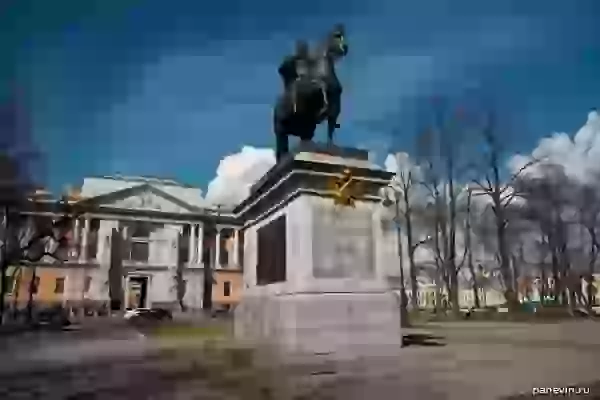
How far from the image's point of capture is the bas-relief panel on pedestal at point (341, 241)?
140 inches

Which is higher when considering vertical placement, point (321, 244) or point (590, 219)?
point (590, 219)

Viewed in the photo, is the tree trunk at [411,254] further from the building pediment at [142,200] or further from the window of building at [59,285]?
the window of building at [59,285]

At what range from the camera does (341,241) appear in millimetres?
3627

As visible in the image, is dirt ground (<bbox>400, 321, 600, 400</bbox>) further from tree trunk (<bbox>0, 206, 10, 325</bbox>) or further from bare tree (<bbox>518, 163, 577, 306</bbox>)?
tree trunk (<bbox>0, 206, 10, 325</bbox>)

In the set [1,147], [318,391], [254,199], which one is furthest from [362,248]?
[1,147]

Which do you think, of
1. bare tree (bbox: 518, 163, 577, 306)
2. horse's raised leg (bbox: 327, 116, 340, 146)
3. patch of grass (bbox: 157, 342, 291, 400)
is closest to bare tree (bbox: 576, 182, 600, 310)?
bare tree (bbox: 518, 163, 577, 306)

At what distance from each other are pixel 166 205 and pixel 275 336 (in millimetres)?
1195

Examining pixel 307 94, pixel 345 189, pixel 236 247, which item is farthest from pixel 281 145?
pixel 236 247

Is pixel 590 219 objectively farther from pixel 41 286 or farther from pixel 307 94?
pixel 41 286

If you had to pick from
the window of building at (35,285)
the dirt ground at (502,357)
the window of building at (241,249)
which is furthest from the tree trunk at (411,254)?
the window of building at (35,285)

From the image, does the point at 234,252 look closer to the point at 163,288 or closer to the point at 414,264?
the point at 163,288

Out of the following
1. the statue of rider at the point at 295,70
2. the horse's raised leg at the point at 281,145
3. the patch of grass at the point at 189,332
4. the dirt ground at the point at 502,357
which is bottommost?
the dirt ground at the point at 502,357

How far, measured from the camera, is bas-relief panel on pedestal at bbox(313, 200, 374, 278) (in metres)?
3.55

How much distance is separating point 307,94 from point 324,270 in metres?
1.44
